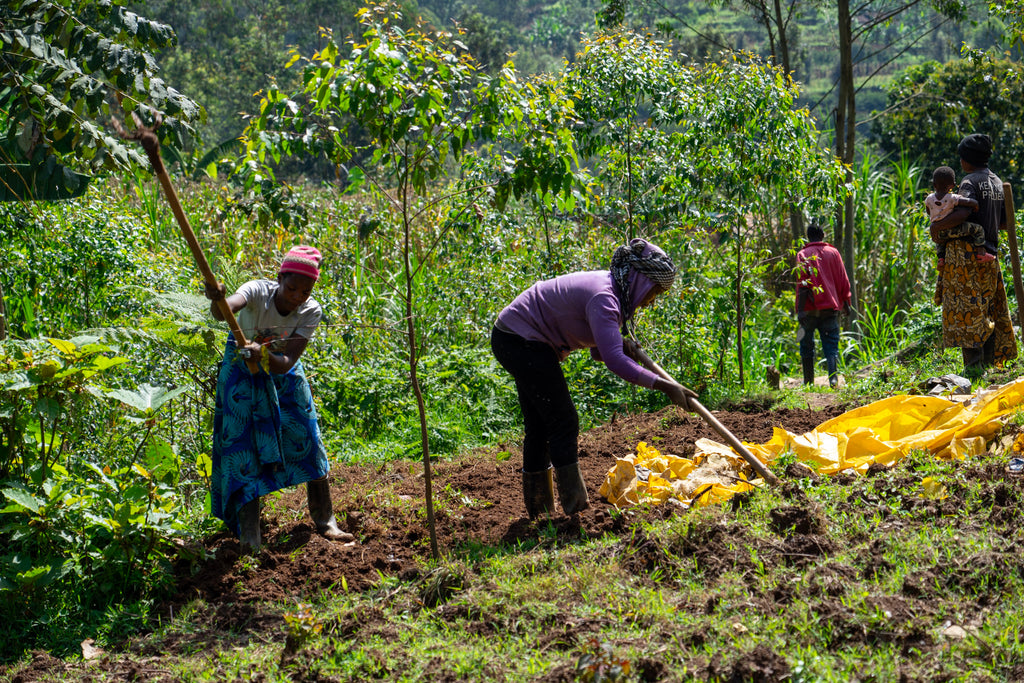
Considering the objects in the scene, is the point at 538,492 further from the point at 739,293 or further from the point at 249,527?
the point at 739,293

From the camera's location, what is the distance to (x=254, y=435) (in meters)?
4.59

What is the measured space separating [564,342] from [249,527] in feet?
6.20

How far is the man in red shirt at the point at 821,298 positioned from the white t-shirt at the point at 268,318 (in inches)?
215

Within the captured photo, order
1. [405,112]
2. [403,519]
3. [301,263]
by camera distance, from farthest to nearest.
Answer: [403,519], [301,263], [405,112]

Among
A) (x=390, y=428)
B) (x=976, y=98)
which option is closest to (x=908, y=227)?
(x=976, y=98)

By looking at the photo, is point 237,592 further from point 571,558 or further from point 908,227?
point 908,227

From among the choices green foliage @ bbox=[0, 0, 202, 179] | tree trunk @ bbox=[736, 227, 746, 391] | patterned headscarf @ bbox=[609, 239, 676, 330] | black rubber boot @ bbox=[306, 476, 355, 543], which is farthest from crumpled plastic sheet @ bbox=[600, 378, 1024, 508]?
green foliage @ bbox=[0, 0, 202, 179]

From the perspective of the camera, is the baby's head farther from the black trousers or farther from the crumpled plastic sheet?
the black trousers

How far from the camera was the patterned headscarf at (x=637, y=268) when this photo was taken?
4406 millimetres

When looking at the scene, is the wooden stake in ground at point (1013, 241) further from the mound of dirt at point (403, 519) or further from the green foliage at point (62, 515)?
the green foliage at point (62, 515)

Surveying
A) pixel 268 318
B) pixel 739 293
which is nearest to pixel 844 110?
pixel 739 293

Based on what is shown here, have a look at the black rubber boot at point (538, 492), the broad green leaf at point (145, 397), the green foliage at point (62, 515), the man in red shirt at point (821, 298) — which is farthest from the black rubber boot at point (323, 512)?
the man in red shirt at point (821, 298)

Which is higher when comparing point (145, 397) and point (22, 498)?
point (145, 397)

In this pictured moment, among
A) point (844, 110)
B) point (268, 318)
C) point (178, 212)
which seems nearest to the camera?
point (178, 212)
